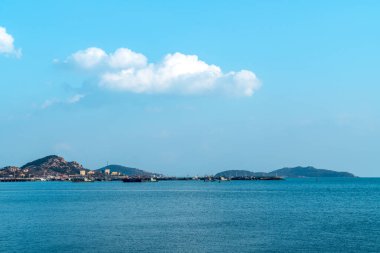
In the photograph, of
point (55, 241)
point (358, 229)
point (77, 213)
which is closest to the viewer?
point (55, 241)

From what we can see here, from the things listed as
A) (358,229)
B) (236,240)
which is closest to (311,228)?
(358,229)

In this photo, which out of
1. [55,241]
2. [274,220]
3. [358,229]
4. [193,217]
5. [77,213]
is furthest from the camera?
[77,213]

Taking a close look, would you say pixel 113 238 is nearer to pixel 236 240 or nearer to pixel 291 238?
pixel 236 240

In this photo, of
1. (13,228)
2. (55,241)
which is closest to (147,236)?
(55,241)

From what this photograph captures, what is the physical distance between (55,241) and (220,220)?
29.5 metres

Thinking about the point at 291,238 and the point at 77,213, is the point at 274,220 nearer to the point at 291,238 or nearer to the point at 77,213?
the point at 291,238

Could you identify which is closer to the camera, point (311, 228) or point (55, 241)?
point (55, 241)

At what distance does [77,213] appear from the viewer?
293 ft

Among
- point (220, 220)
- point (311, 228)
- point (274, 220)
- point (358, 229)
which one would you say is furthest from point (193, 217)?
point (358, 229)

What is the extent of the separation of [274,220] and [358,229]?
1453 centimetres

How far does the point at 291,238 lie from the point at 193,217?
27417mm

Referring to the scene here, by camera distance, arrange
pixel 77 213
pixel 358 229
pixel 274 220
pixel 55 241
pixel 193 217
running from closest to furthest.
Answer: pixel 55 241 → pixel 358 229 → pixel 274 220 → pixel 193 217 → pixel 77 213

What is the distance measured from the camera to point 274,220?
7594 cm

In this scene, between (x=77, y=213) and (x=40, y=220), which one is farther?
(x=77, y=213)
